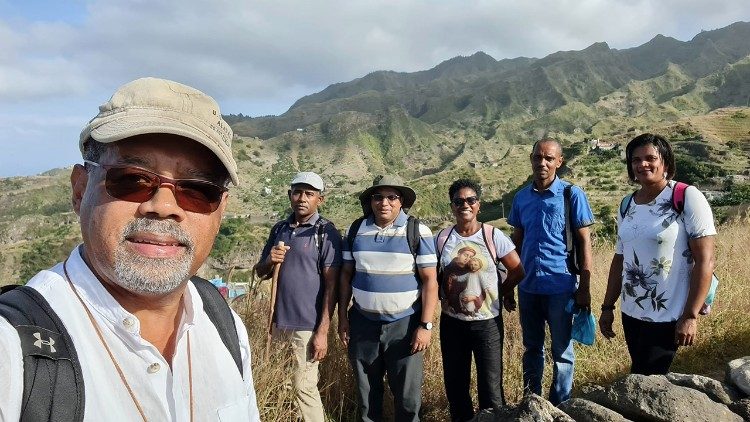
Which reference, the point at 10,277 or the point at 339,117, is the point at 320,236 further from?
the point at 339,117

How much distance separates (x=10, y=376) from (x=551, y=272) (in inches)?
128

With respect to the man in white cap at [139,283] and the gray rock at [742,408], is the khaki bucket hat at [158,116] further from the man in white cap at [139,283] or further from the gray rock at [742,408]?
the gray rock at [742,408]

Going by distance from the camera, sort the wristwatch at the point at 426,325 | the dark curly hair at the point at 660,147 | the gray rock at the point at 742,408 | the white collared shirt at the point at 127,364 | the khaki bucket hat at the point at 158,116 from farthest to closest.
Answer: the wristwatch at the point at 426,325 → the dark curly hair at the point at 660,147 → the gray rock at the point at 742,408 → the khaki bucket hat at the point at 158,116 → the white collared shirt at the point at 127,364

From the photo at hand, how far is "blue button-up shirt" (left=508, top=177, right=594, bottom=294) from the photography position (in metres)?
3.43

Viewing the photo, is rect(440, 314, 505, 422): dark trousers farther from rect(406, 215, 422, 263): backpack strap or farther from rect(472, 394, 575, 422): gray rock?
rect(472, 394, 575, 422): gray rock

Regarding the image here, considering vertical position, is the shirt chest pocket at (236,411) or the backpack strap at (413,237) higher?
the backpack strap at (413,237)

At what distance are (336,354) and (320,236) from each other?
1.10 m

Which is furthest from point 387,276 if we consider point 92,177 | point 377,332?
point 92,177

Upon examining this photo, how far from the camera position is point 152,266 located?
1.19m

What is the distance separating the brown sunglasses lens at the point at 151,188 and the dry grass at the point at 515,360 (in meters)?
1.88

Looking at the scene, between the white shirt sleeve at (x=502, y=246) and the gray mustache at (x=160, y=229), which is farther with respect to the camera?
the white shirt sleeve at (x=502, y=246)

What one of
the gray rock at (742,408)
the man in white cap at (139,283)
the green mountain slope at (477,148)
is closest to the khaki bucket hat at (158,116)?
the man in white cap at (139,283)

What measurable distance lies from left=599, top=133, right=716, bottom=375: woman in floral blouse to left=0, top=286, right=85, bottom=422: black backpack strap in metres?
2.94

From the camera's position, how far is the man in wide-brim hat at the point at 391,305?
3.28m
